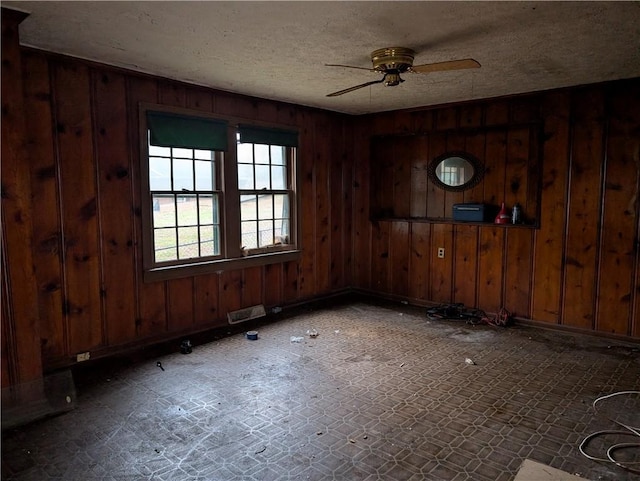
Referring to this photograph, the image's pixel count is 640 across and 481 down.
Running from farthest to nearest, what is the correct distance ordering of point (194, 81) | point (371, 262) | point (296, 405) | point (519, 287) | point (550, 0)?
point (371, 262) < point (519, 287) < point (194, 81) < point (296, 405) < point (550, 0)

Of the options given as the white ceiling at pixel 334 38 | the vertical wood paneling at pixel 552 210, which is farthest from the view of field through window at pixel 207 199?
the vertical wood paneling at pixel 552 210

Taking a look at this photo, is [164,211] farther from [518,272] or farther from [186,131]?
[518,272]

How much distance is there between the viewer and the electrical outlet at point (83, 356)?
364 cm

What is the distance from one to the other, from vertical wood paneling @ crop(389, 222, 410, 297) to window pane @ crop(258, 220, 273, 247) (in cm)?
165

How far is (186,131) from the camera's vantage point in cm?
418

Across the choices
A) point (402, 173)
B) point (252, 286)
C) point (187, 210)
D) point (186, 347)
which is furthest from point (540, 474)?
point (402, 173)

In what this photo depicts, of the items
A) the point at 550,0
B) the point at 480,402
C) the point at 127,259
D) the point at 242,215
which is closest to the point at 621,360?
the point at 480,402

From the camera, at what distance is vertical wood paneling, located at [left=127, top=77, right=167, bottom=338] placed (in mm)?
3881

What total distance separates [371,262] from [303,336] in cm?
205

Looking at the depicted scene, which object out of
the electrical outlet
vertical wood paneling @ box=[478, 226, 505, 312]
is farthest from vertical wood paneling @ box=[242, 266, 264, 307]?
vertical wood paneling @ box=[478, 226, 505, 312]

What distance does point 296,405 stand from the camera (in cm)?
302

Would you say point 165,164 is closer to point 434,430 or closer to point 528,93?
point 434,430

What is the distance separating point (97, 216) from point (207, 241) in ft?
3.66

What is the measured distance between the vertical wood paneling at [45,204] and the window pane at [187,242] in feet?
3.52
